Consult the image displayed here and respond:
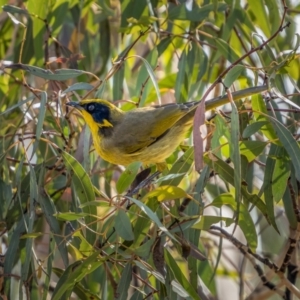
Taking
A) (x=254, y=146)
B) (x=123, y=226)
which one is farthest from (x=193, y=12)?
(x=123, y=226)

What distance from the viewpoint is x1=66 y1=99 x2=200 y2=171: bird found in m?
3.34

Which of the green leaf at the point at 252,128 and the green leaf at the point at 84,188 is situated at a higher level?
the green leaf at the point at 252,128

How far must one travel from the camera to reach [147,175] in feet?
9.04

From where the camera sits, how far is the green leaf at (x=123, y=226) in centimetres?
236

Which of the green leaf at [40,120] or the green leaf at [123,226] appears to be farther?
the green leaf at [40,120]

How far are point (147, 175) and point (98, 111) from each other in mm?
812

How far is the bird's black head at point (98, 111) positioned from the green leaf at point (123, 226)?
1.02m

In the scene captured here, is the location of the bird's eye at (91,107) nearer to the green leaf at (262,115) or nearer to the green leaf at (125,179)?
the green leaf at (125,179)

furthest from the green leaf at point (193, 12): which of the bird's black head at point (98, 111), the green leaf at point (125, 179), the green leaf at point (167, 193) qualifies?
the green leaf at point (167, 193)

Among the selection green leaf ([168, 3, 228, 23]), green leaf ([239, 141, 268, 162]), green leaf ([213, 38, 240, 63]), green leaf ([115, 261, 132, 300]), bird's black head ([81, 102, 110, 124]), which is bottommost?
green leaf ([115, 261, 132, 300])

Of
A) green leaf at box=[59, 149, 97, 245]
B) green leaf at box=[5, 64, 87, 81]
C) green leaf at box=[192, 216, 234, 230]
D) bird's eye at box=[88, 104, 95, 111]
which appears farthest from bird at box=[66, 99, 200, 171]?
green leaf at box=[192, 216, 234, 230]

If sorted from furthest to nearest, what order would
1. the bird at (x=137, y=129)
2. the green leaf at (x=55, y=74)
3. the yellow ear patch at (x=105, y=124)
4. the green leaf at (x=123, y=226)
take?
the yellow ear patch at (x=105, y=124), the bird at (x=137, y=129), the green leaf at (x=55, y=74), the green leaf at (x=123, y=226)

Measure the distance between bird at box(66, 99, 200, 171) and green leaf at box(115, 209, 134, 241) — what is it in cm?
89

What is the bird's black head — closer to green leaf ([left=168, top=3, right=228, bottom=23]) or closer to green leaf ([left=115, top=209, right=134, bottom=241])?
green leaf ([left=168, top=3, right=228, bottom=23])
